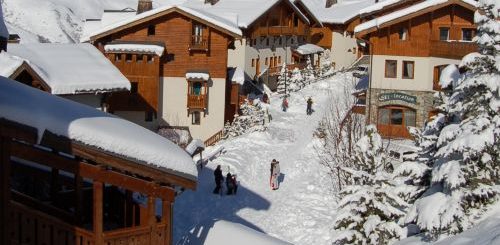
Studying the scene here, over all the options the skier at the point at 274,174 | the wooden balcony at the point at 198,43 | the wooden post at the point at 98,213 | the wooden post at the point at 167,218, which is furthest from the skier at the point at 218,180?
the wooden post at the point at 98,213

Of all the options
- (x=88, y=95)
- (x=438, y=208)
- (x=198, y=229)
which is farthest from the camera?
(x=88, y=95)

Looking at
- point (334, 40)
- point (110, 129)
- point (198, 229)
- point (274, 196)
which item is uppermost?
point (334, 40)

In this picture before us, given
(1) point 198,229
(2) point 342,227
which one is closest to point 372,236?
(2) point 342,227

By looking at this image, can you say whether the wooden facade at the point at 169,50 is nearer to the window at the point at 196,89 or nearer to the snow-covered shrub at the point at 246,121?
the window at the point at 196,89

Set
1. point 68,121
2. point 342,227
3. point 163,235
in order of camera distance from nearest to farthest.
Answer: point 68,121
point 163,235
point 342,227

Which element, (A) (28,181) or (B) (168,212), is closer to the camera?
(B) (168,212)

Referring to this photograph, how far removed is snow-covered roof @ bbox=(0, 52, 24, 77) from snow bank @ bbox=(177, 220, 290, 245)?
16.1m

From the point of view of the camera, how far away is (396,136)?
36.0m

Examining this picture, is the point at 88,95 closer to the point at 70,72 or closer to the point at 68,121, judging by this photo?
the point at 70,72

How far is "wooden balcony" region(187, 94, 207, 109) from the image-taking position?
41.4 metres

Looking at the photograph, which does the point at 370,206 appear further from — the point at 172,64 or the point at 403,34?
the point at 172,64

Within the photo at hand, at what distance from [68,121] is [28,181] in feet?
14.0

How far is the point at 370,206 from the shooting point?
1684 cm

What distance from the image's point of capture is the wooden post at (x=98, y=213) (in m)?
11.3
